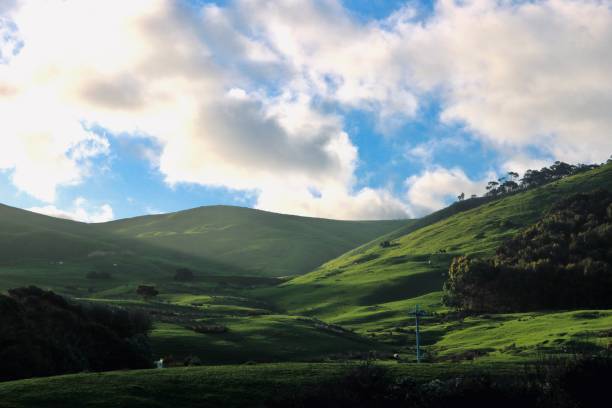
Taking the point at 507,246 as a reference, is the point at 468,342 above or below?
below

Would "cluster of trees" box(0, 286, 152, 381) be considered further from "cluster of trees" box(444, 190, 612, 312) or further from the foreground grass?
"cluster of trees" box(444, 190, 612, 312)

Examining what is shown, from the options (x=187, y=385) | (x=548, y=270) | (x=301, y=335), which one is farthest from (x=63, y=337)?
(x=548, y=270)

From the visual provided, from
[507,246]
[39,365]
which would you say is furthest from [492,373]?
[507,246]

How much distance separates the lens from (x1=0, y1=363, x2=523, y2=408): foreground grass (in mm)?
31844

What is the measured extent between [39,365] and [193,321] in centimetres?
4930

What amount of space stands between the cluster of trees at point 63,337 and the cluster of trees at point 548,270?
285ft

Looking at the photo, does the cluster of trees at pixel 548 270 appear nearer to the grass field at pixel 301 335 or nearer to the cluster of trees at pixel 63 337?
the grass field at pixel 301 335

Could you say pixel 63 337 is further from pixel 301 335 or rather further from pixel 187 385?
pixel 301 335

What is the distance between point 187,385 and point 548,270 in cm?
10869

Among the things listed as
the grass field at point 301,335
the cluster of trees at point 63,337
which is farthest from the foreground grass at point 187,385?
the cluster of trees at point 63,337

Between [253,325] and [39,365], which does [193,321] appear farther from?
[39,365]

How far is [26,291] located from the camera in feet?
211

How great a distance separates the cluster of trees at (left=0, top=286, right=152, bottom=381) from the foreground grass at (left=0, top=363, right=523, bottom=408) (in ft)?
34.6

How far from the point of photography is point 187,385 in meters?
36.2
